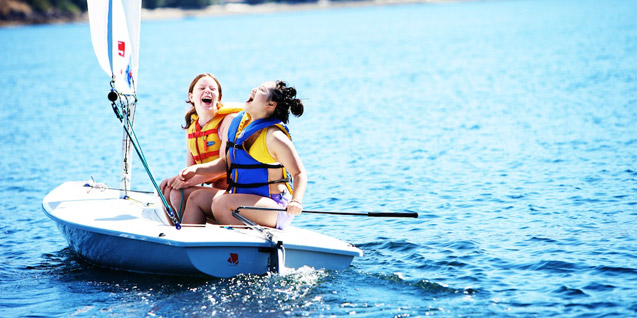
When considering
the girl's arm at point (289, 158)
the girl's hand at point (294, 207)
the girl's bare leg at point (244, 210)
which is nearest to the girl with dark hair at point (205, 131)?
the girl's bare leg at point (244, 210)

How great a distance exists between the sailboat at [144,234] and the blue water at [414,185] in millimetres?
145

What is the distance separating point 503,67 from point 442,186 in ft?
56.8

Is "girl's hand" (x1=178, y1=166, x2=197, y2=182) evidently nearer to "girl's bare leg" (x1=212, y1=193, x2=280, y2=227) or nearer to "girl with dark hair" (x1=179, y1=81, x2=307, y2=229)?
"girl with dark hair" (x1=179, y1=81, x2=307, y2=229)

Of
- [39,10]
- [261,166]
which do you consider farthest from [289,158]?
[39,10]

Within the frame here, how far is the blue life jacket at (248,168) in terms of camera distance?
5.81 m

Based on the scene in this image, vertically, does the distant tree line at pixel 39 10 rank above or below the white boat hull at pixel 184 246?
below

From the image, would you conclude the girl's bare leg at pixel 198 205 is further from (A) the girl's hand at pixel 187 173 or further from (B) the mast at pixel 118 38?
(B) the mast at pixel 118 38

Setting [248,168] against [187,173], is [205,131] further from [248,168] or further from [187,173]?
[248,168]

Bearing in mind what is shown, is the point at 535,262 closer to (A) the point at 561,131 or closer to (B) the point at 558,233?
(B) the point at 558,233

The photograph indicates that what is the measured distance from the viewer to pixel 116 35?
285 inches

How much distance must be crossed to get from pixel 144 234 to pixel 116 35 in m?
2.30

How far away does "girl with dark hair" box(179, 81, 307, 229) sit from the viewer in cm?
569

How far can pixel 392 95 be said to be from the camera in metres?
21.3

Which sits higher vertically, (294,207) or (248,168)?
(248,168)
